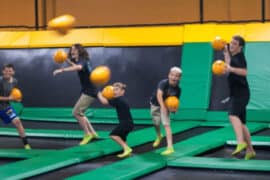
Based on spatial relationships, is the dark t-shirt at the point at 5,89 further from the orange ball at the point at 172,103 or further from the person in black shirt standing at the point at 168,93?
the orange ball at the point at 172,103

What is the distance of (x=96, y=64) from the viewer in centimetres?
1174

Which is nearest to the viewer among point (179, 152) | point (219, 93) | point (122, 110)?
point (179, 152)

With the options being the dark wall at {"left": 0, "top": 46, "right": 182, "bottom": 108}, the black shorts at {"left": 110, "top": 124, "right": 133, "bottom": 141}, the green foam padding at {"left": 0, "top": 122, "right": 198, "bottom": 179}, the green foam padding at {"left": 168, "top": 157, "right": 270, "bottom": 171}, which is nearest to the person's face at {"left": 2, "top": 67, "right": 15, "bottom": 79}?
the green foam padding at {"left": 0, "top": 122, "right": 198, "bottom": 179}

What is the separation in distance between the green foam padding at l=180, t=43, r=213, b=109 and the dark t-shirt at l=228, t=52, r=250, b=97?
3.72 meters

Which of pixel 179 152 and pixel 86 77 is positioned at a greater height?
pixel 86 77

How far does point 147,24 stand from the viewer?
14.1 m

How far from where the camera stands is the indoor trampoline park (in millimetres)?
6926

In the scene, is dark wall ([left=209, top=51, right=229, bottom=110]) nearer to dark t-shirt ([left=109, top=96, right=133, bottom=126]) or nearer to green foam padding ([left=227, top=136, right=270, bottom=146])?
green foam padding ([left=227, top=136, right=270, bottom=146])

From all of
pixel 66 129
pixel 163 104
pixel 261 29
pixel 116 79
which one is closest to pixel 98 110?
pixel 116 79

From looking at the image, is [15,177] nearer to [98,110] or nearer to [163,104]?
[163,104]

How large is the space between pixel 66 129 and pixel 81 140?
1.17 meters

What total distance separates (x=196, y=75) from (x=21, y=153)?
14.4ft

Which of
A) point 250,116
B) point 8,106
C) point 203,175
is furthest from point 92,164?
point 250,116

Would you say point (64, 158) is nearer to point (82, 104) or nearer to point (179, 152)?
point (179, 152)
